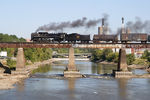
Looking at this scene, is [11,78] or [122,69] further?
[122,69]

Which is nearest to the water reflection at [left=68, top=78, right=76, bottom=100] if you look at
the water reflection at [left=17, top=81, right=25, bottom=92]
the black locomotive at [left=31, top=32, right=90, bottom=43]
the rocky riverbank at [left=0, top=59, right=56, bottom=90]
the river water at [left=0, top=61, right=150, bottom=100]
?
the river water at [left=0, top=61, right=150, bottom=100]

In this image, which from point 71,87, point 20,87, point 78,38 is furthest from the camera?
point 78,38

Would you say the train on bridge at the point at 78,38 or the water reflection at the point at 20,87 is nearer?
the water reflection at the point at 20,87

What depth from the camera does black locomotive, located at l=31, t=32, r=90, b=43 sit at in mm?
79750

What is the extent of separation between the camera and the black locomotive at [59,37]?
79750mm

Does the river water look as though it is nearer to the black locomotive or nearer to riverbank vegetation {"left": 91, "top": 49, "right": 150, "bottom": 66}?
the black locomotive

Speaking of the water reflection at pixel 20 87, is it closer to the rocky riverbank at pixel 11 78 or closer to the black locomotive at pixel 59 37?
the rocky riverbank at pixel 11 78

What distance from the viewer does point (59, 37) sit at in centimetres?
7994

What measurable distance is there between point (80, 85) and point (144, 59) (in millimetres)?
91153

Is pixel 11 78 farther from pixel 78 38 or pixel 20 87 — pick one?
pixel 78 38

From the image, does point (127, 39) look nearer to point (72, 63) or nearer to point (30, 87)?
point (72, 63)

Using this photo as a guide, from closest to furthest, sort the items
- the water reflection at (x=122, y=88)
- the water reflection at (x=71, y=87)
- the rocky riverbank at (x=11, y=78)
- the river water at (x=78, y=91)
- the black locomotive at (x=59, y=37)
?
the river water at (x=78, y=91), the water reflection at (x=71, y=87), the water reflection at (x=122, y=88), the rocky riverbank at (x=11, y=78), the black locomotive at (x=59, y=37)

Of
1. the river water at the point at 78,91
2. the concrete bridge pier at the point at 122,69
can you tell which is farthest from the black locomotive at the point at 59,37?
the river water at the point at 78,91

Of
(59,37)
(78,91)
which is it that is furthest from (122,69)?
(78,91)
